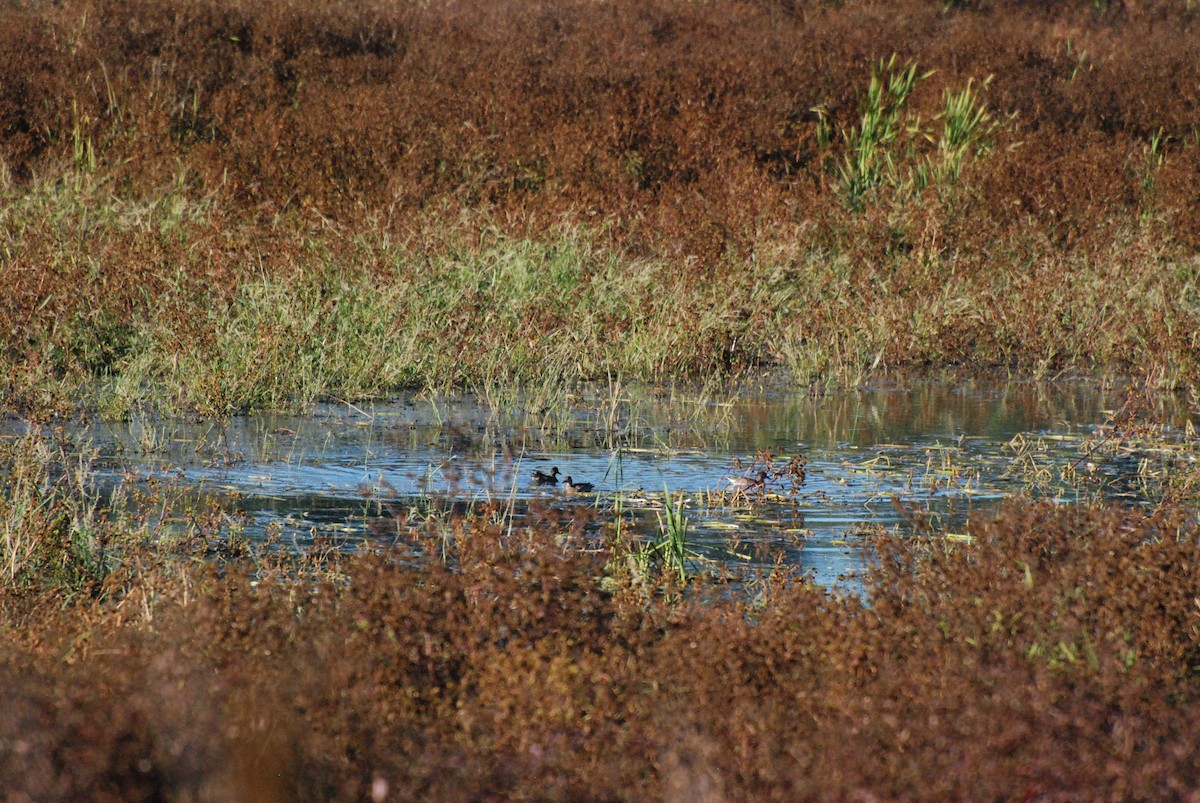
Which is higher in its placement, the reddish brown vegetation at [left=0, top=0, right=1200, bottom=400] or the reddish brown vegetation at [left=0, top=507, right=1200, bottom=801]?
the reddish brown vegetation at [left=0, top=0, right=1200, bottom=400]

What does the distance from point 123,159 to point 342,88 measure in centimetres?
241

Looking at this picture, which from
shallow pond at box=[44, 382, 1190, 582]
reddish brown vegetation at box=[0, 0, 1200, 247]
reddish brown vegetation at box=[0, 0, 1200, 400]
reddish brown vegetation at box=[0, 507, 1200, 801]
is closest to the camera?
reddish brown vegetation at box=[0, 507, 1200, 801]

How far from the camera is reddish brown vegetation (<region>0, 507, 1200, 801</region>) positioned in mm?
2783

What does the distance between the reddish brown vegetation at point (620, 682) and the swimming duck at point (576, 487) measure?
5.60ft

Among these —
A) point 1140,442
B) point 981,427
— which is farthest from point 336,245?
point 1140,442

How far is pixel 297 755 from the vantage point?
2.86 metres

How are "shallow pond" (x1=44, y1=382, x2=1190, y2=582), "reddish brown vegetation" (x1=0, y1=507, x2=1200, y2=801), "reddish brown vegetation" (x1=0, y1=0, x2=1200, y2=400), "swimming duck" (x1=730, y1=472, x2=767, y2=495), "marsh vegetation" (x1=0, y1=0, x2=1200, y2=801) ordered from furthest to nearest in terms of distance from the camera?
1. "reddish brown vegetation" (x1=0, y1=0, x2=1200, y2=400)
2. "swimming duck" (x1=730, y1=472, x2=767, y2=495)
3. "shallow pond" (x1=44, y1=382, x2=1190, y2=582)
4. "marsh vegetation" (x1=0, y1=0, x2=1200, y2=801)
5. "reddish brown vegetation" (x1=0, y1=507, x2=1200, y2=801)

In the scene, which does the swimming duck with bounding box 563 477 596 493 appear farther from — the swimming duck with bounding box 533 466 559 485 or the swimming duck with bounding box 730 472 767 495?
the swimming duck with bounding box 730 472 767 495

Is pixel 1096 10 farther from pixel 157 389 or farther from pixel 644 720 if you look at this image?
pixel 644 720

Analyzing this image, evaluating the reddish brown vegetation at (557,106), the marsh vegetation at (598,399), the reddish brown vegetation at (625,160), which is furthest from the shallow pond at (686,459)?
the reddish brown vegetation at (557,106)

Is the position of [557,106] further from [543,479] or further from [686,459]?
[543,479]

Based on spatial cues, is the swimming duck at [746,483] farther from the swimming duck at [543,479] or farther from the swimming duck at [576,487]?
the swimming duck at [543,479]

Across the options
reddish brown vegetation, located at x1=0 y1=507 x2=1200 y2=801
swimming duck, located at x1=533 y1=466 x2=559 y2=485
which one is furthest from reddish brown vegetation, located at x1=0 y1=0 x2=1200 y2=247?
reddish brown vegetation, located at x1=0 y1=507 x2=1200 y2=801

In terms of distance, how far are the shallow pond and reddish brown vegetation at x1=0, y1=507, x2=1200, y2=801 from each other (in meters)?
0.90
